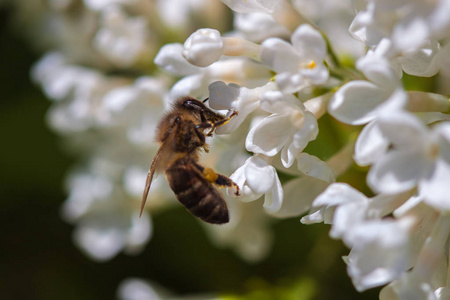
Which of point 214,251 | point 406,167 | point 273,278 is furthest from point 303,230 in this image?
point 406,167

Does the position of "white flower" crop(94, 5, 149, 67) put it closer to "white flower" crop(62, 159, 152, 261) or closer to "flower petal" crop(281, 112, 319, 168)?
"white flower" crop(62, 159, 152, 261)

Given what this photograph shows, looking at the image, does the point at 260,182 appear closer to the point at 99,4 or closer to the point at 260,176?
the point at 260,176

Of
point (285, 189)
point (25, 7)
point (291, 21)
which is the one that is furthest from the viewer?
point (25, 7)

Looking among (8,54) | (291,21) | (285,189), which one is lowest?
(8,54)

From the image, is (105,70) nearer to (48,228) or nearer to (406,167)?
(48,228)

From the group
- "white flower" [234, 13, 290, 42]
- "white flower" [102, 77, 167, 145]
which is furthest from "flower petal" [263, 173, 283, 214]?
"white flower" [102, 77, 167, 145]

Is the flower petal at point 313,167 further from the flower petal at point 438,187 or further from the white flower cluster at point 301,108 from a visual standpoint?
the flower petal at point 438,187

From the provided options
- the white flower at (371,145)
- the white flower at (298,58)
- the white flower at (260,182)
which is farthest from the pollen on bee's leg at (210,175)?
the white flower at (371,145)
